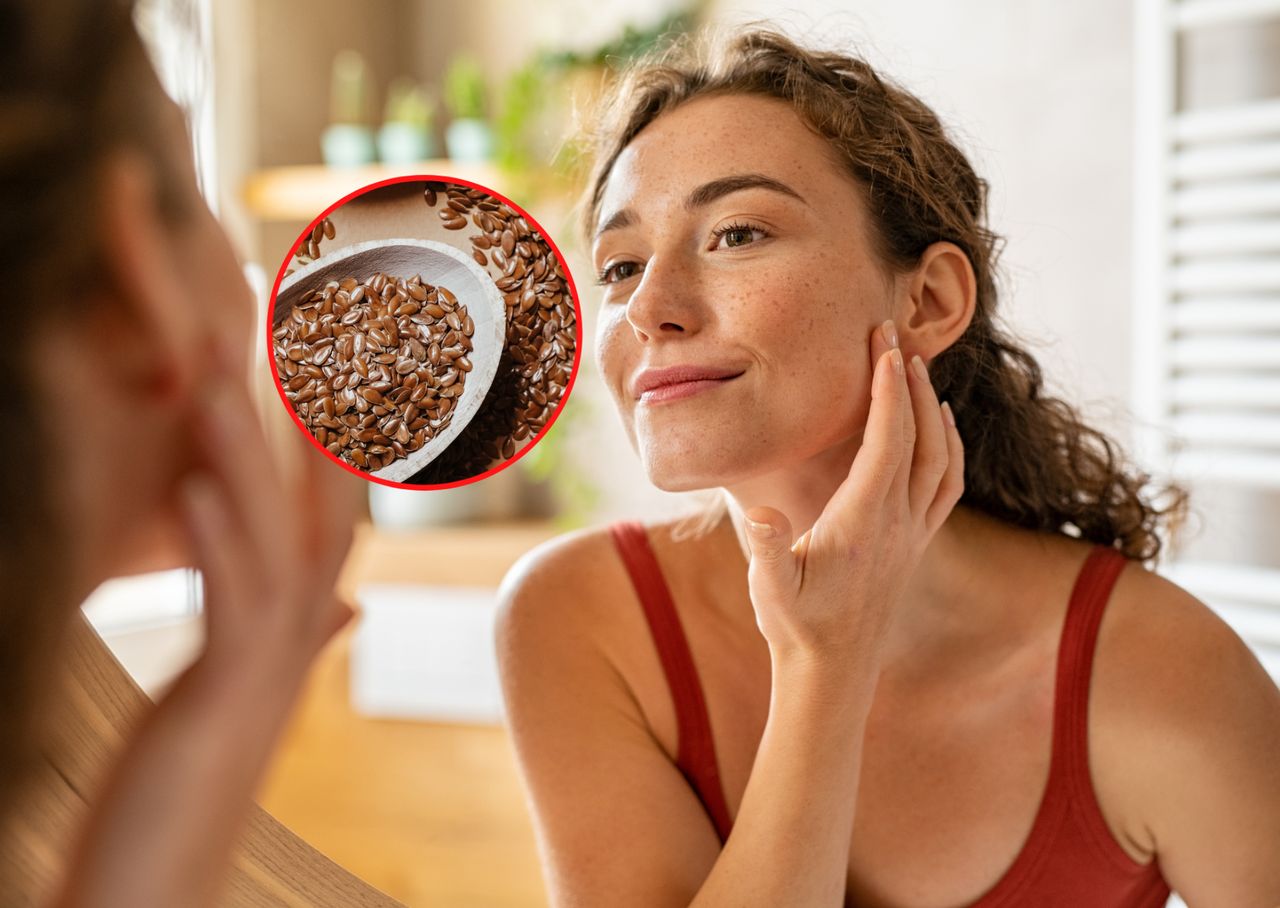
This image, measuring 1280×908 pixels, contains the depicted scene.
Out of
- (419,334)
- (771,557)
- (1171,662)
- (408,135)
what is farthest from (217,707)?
(408,135)

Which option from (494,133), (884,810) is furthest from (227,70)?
(884,810)

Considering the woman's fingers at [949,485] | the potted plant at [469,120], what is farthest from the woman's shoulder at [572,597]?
the potted plant at [469,120]

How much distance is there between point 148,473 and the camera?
0.28 metres

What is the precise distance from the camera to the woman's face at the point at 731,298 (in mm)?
833

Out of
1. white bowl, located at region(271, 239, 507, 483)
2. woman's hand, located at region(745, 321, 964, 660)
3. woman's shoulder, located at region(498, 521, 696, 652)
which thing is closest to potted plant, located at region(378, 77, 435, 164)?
woman's shoulder, located at region(498, 521, 696, 652)

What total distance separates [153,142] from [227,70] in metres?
2.60

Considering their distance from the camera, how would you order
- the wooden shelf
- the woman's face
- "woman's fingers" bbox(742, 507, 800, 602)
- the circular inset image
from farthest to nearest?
the wooden shelf < the woman's face < "woman's fingers" bbox(742, 507, 800, 602) < the circular inset image

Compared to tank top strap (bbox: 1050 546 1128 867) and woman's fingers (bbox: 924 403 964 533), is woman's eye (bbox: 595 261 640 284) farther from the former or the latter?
tank top strap (bbox: 1050 546 1128 867)

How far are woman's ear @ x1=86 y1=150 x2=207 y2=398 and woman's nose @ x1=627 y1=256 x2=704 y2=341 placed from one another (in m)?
0.54

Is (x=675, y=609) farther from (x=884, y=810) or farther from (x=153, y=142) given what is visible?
(x=153, y=142)

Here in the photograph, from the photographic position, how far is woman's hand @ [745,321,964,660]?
0.75 m

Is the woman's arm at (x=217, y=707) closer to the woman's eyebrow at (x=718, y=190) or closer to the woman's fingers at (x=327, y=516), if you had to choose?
the woman's fingers at (x=327, y=516)

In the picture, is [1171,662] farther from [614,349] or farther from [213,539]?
[213,539]

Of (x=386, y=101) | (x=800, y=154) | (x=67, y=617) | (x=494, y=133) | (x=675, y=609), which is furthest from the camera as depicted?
(x=386, y=101)
